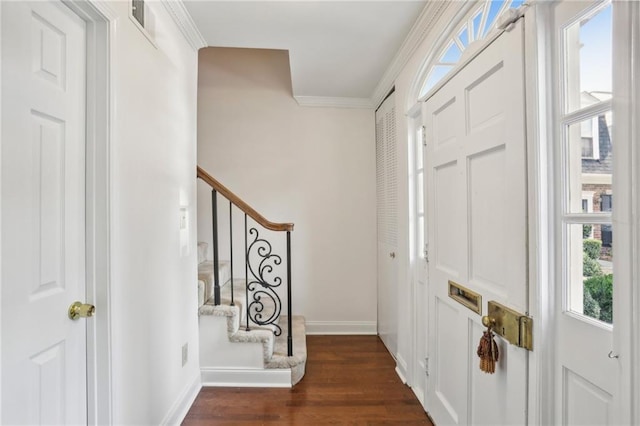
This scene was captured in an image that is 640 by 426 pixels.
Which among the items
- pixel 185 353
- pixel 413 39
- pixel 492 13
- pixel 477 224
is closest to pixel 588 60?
pixel 492 13

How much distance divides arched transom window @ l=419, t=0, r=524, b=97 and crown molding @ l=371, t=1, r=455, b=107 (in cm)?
18

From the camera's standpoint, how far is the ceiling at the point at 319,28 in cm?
174

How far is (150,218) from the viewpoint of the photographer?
1536mm

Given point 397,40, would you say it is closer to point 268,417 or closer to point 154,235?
point 154,235

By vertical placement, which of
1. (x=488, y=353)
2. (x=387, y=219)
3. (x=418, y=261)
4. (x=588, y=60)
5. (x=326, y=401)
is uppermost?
(x=588, y=60)

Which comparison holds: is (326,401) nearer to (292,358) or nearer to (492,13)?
(292,358)

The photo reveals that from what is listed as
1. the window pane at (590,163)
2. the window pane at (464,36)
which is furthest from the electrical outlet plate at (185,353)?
the window pane at (464,36)

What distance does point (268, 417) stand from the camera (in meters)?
1.90

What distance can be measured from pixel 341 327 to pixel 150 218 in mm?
2357

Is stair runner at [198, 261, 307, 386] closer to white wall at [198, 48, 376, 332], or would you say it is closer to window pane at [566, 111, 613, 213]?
white wall at [198, 48, 376, 332]

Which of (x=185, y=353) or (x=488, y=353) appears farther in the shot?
(x=185, y=353)

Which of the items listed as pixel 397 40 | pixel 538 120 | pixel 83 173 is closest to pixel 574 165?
pixel 538 120

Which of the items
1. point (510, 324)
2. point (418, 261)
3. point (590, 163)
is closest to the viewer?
point (590, 163)

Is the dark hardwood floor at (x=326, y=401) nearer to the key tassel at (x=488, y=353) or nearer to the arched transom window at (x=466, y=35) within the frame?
the key tassel at (x=488, y=353)
